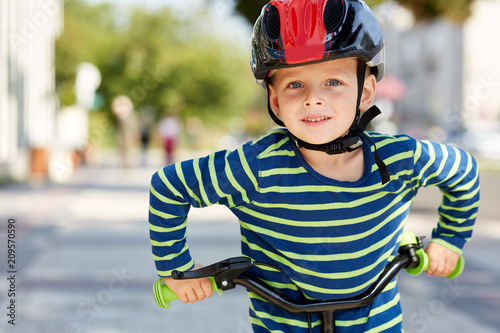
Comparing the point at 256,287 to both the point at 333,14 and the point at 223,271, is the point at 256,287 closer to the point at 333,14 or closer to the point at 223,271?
the point at 223,271

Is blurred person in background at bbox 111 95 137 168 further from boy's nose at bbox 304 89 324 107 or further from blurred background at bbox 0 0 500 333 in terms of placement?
boy's nose at bbox 304 89 324 107

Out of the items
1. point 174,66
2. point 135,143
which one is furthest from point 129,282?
point 135,143

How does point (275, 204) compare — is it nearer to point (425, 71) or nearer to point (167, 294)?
point (167, 294)

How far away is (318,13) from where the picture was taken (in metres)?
1.99

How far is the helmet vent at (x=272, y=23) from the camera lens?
204 centimetres

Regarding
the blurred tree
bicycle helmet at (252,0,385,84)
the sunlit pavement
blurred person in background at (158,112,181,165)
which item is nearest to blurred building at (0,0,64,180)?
blurred person in background at (158,112,181,165)

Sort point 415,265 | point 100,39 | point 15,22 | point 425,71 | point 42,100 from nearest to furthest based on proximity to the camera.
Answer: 1. point 415,265
2. point 15,22
3. point 42,100
4. point 100,39
5. point 425,71

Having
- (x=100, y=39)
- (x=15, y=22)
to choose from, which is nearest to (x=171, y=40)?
(x=100, y=39)

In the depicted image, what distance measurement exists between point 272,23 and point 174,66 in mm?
39167

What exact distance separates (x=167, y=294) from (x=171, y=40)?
139ft

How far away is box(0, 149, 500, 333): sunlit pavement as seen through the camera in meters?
4.74

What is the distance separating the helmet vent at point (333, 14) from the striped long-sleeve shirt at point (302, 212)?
1.21 ft

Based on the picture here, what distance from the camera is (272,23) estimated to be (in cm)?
207

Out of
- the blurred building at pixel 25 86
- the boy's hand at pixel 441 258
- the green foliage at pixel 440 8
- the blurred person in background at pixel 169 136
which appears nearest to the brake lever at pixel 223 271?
the boy's hand at pixel 441 258
